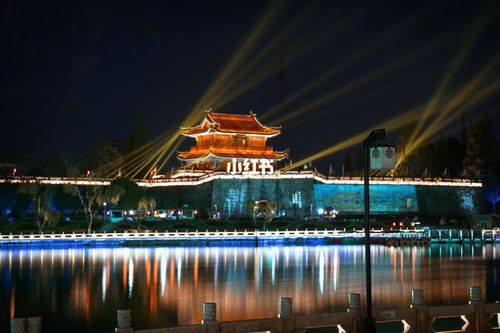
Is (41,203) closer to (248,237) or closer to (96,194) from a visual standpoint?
(96,194)

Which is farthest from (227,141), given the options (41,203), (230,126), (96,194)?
(41,203)

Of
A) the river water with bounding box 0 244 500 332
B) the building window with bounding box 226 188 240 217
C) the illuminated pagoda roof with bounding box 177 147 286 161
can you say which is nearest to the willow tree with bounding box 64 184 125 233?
the building window with bounding box 226 188 240 217

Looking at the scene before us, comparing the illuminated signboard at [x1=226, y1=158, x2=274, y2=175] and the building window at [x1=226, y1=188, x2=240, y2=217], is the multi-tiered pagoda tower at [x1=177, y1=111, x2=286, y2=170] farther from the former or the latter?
the building window at [x1=226, y1=188, x2=240, y2=217]

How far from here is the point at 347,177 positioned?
76.6 metres

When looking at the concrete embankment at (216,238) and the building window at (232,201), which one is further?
the building window at (232,201)

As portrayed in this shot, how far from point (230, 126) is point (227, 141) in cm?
190

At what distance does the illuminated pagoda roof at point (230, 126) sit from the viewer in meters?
82.8

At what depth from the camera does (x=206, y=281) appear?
3606 cm

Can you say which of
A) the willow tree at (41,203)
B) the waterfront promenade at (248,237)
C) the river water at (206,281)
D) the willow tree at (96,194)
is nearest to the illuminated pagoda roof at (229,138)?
the willow tree at (96,194)

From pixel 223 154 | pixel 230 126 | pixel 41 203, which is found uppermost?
pixel 230 126

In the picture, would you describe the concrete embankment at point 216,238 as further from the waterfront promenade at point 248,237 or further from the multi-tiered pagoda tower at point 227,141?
the multi-tiered pagoda tower at point 227,141

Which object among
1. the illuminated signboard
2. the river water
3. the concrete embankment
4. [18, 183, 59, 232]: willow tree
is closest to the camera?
the river water

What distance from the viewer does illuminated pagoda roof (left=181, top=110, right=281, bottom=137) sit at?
82812mm

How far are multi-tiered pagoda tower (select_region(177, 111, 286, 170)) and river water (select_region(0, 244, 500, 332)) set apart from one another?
2726 centimetres
